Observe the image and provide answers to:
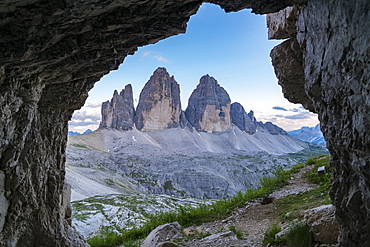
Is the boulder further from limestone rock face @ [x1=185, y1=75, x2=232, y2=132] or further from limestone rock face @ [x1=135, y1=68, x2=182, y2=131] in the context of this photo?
limestone rock face @ [x1=185, y1=75, x2=232, y2=132]

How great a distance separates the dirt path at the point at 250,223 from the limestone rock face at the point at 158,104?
474 feet

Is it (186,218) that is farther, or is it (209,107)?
(209,107)

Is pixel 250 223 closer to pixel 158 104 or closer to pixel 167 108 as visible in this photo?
pixel 158 104

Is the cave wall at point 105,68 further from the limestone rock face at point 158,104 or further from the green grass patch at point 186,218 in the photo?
the limestone rock face at point 158,104

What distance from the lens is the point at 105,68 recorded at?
5.15 m

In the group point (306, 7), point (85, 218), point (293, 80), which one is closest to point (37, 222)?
point (306, 7)

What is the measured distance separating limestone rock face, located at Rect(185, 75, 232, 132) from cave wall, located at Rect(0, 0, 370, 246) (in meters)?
164

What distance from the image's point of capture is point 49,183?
20.2 feet

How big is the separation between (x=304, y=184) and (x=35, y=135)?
39.6 ft

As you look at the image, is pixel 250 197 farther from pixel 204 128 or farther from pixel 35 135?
pixel 204 128

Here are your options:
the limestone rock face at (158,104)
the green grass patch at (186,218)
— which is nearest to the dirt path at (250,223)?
the green grass patch at (186,218)

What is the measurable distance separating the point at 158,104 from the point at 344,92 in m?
154

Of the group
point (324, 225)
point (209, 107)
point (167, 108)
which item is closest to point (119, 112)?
point (167, 108)

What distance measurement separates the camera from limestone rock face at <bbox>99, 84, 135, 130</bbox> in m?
150
